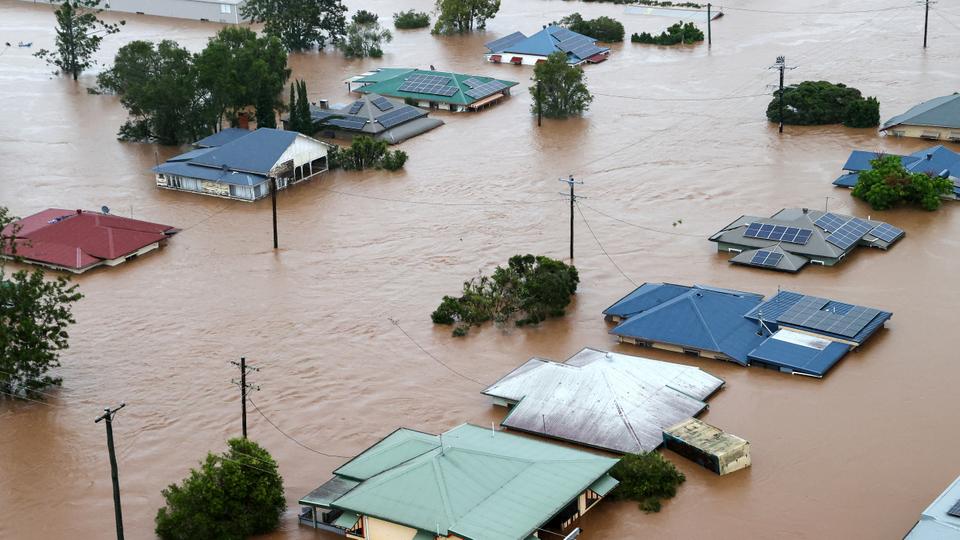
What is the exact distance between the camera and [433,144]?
6078cm

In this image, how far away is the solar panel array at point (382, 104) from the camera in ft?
205

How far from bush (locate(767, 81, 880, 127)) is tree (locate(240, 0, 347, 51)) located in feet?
99.2

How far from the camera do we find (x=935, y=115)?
58.0m

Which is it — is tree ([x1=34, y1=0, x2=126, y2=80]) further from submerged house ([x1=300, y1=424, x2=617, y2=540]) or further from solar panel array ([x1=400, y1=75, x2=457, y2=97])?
submerged house ([x1=300, y1=424, x2=617, y2=540])

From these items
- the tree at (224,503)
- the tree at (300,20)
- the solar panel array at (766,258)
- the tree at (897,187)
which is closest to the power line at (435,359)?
the tree at (224,503)

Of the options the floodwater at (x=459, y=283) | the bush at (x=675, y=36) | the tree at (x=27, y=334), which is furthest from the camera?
the bush at (x=675, y=36)

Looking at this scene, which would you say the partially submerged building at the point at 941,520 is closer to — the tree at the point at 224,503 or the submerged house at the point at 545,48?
the tree at the point at 224,503

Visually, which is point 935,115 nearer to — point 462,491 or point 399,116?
point 399,116

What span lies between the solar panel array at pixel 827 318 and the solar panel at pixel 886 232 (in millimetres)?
7288

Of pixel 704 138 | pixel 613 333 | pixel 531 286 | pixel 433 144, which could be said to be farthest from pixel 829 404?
pixel 433 144

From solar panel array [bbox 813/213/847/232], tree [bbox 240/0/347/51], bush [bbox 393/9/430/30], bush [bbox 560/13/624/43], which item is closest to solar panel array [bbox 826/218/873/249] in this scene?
solar panel array [bbox 813/213/847/232]

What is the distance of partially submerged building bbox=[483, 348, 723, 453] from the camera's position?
3209cm

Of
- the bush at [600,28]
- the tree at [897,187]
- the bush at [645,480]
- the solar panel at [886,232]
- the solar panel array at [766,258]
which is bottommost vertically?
the bush at [645,480]

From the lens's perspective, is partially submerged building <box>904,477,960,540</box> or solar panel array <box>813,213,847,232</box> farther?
solar panel array <box>813,213,847,232</box>
